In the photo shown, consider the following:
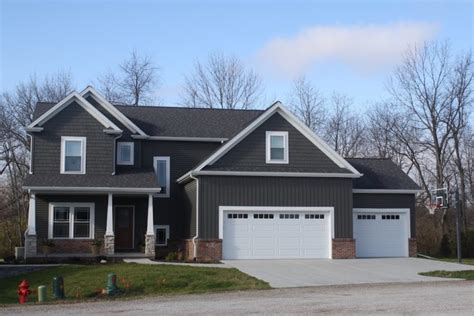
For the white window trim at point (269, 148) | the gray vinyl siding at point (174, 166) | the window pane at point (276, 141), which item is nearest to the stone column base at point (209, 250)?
the white window trim at point (269, 148)

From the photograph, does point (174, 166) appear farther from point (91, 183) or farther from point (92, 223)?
point (91, 183)

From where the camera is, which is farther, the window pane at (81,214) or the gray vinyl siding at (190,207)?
the window pane at (81,214)

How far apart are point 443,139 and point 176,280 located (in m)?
33.1

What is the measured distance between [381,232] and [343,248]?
10.8ft

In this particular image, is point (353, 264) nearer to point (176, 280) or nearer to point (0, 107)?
point (176, 280)

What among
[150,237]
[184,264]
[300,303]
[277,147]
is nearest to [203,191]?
[150,237]

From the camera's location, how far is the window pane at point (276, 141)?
31.2 metres

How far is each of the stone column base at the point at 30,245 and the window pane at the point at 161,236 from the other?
21.0 ft

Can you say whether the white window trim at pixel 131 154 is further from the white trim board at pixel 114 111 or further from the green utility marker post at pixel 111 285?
the green utility marker post at pixel 111 285

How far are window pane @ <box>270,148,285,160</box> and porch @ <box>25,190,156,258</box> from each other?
224 inches

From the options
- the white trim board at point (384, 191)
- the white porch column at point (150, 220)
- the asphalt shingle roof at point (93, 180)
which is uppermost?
the asphalt shingle roof at point (93, 180)

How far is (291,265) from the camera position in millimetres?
27672

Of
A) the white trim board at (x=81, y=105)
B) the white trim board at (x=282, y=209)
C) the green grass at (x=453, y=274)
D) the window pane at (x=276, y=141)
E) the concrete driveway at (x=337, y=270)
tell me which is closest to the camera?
the concrete driveway at (x=337, y=270)

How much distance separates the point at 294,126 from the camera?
1240 inches
